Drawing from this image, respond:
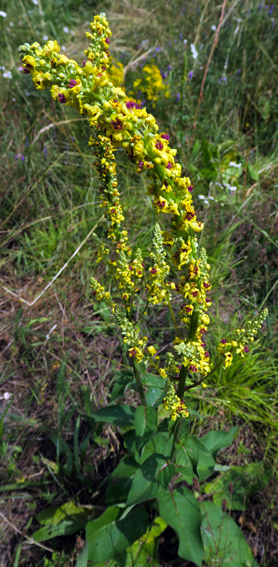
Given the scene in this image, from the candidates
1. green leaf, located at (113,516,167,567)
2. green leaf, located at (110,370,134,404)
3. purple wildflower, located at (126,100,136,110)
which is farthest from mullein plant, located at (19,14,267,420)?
green leaf, located at (113,516,167,567)

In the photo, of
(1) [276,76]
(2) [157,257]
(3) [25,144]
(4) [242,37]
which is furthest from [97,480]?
(4) [242,37]

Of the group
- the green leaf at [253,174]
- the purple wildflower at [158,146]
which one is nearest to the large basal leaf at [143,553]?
the purple wildflower at [158,146]

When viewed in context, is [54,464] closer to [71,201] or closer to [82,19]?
[71,201]

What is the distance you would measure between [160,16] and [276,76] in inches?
107

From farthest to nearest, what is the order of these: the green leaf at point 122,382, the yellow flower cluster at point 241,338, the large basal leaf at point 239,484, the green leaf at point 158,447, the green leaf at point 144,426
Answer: the large basal leaf at point 239,484 < the green leaf at point 122,382 < the green leaf at point 158,447 < the green leaf at point 144,426 < the yellow flower cluster at point 241,338

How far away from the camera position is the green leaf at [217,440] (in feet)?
7.02

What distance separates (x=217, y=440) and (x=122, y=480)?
2.07 feet

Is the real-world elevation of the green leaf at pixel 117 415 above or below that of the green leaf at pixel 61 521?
above

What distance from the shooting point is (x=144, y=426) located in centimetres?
168

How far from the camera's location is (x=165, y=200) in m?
1.07

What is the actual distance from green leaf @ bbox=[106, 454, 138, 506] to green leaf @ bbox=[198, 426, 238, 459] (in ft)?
1.47

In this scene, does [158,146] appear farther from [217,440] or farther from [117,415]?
[217,440]

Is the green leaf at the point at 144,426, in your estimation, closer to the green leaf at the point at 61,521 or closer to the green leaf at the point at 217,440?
the green leaf at the point at 217,440

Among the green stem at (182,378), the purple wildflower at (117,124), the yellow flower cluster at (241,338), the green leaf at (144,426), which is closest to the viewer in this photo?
the purple wildflower at (117,124)
